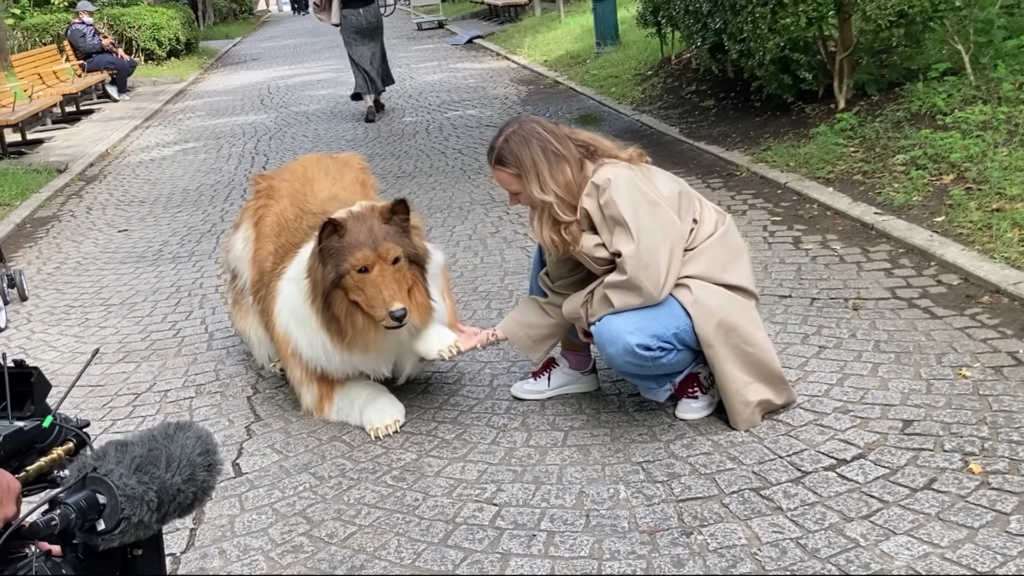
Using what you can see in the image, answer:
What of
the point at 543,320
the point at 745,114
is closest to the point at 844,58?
the point at 745,114

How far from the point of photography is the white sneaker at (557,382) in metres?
4.31

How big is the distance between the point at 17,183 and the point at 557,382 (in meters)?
8.06

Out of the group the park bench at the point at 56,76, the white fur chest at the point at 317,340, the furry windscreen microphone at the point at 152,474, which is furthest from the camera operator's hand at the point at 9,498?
the park bench at the point at 56,76

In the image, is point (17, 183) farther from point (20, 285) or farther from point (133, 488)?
point (133, 488)

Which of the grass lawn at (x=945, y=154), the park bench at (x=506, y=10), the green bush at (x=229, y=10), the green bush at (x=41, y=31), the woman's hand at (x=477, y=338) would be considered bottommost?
the woman's hand at (x=477, y=338)

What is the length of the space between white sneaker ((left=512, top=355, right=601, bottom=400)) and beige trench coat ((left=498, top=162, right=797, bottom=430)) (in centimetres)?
49

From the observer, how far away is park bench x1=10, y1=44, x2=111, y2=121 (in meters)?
13.3

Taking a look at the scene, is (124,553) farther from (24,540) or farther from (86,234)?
(86,234)

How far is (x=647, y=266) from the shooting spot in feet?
11.4

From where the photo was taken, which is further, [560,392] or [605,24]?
[605,24]

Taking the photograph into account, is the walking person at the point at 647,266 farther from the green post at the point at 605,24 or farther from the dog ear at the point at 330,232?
the green post at the point at 605,24

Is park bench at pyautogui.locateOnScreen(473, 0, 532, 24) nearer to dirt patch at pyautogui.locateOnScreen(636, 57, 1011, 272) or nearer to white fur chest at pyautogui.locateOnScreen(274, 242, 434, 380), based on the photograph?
dirt patch at pyautogui.locateOnScreen(636, 57, 1011, 272)

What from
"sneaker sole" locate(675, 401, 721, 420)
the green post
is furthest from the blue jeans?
the green post

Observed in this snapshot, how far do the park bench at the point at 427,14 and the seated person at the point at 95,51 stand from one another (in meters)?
11.9
